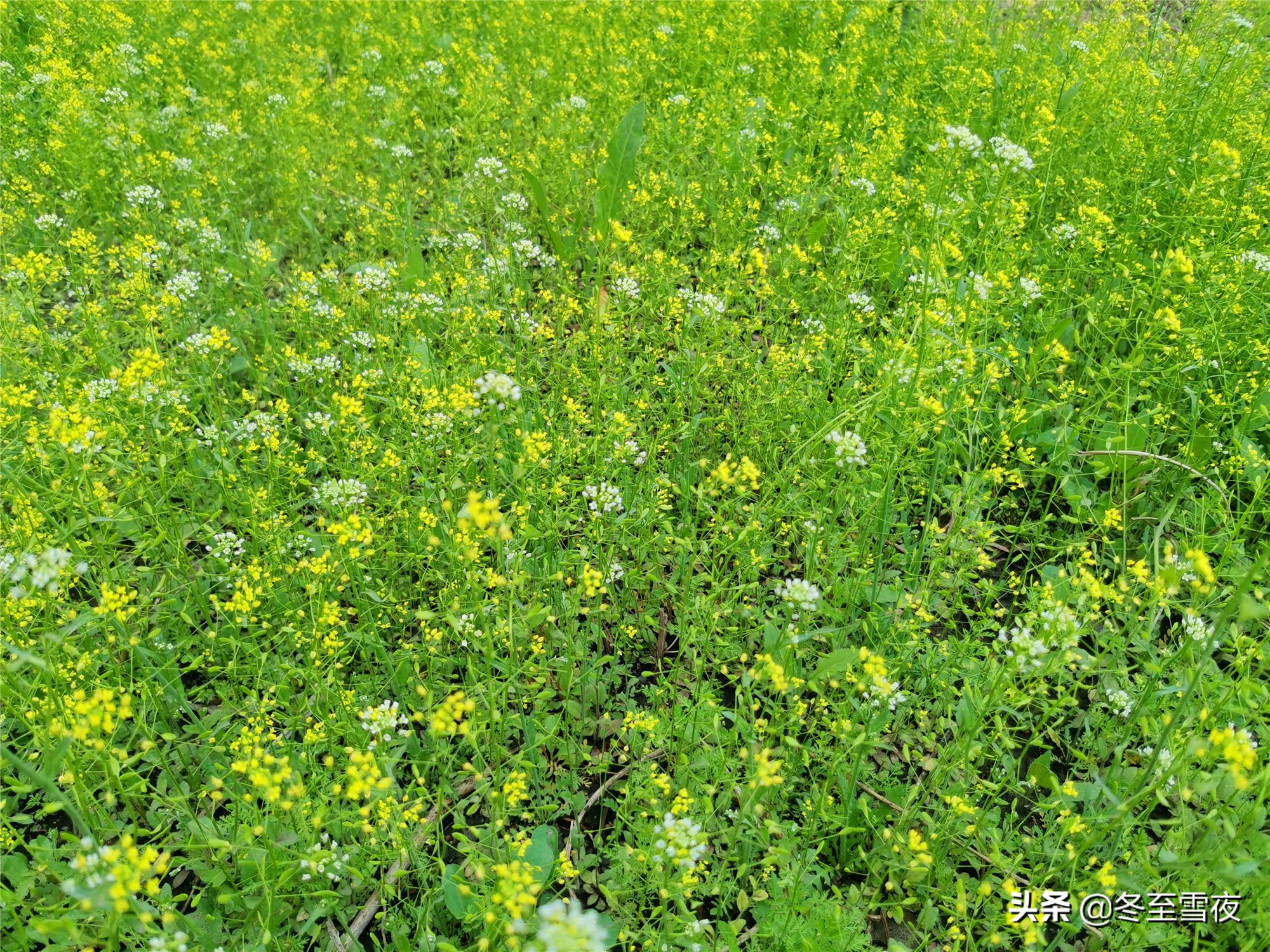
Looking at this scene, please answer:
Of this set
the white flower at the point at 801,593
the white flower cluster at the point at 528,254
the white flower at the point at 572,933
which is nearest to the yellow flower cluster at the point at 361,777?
the white flower at the point at 572,933

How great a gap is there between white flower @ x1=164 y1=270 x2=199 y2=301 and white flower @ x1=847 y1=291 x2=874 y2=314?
2804 millimetres

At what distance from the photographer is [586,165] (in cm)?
470

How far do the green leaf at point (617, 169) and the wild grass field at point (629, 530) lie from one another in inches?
0.9

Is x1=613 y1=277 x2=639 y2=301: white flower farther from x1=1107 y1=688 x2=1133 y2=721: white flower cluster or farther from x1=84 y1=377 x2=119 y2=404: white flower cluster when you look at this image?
x1=1107 y1=688 x2=1133 y2=721: white flower cluster

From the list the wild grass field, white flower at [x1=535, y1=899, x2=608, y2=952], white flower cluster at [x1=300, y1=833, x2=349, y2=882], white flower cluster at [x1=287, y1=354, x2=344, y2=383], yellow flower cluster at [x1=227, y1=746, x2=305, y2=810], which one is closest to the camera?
white flower at [x1=535, y1=899, x2=608, y2=952]

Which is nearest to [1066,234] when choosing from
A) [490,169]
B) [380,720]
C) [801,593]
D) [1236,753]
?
[801,593]

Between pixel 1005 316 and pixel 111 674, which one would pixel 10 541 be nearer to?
Answer: pixel 111 674

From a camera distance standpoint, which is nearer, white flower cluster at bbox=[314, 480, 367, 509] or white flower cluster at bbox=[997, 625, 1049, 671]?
white flower cluster at bbox=[997, 625, 1049, 671]

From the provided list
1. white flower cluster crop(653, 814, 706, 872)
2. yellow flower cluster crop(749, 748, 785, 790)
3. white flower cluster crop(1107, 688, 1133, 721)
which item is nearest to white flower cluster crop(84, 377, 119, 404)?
white flower cluster crop(653, 814, 706, 872)

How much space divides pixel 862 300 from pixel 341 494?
2328 millimetres

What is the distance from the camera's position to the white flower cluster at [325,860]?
5.71 ft

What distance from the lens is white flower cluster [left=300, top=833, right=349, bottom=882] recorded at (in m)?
1.74

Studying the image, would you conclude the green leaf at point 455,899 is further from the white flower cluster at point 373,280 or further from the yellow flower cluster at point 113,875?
the white flower cluster at point 373,280

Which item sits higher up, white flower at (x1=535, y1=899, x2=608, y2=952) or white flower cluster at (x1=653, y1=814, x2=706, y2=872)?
white flower at (x1=535, y1=899, x2=608, y2=952)
